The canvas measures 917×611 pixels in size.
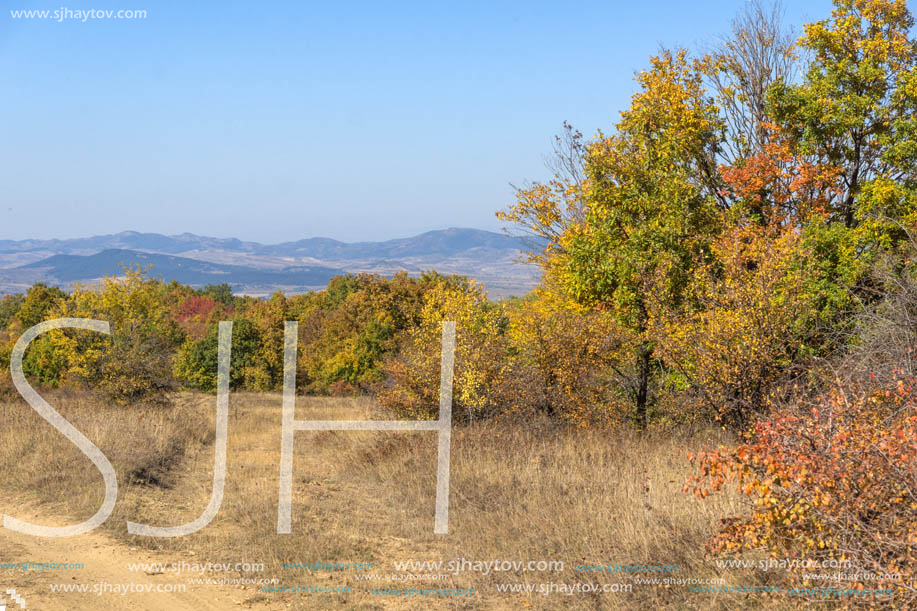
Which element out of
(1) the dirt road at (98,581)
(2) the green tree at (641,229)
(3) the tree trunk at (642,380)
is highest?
(2) the green tree at (641,229)

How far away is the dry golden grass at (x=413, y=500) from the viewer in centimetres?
702

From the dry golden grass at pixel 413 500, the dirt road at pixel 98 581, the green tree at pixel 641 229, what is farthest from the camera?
the green tree at pixel 641 229

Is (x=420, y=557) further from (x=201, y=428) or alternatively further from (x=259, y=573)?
(x=201, y=428)

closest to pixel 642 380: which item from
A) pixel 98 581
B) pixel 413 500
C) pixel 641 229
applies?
pixel 641 229

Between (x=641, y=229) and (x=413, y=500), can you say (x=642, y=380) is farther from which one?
(x=413, y=500)

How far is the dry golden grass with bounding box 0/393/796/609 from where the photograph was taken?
702 centimetres

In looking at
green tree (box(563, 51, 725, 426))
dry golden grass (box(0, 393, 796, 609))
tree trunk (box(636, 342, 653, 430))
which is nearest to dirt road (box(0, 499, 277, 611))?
dry golden grass (box(0, 393, 796, 609))

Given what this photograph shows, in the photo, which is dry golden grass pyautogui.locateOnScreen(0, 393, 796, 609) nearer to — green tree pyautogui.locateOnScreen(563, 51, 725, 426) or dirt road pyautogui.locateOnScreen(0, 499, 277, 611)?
dirt road pyautogui.locateOnScreen(0, 499, 277, 611)

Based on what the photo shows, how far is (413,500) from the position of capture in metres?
10.1

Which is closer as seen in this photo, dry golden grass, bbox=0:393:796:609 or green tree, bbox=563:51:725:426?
dry golden grass, bbox=0:393:796:609

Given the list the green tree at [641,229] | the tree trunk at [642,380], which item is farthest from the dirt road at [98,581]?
the tree trunk at [642,380]

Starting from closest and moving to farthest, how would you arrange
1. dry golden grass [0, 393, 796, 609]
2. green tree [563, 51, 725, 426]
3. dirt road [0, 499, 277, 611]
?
dirt road [0, 499, 277, 611] < dry golden grass [0, 393, 796, 609] < green tree [563, 51, 725, 426]

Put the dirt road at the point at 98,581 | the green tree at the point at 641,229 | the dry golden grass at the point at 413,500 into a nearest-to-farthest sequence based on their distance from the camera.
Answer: the dirt road at the point at 98,581 → the dry golden grass at the point at 413,500 → the green tree at the point at 641,229

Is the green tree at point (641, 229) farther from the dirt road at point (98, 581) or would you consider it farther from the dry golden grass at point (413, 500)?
the dirt road at point (98, 581)
